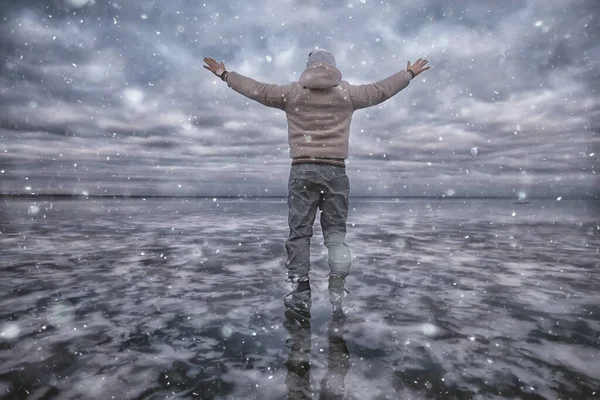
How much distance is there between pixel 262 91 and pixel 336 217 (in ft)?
4.94

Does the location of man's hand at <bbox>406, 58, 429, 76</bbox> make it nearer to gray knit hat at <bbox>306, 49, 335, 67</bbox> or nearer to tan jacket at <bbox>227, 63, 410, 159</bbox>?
tan jacket at <bbox>227, 63, 410, 159</bbox>

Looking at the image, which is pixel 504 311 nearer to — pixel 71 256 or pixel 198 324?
pixel 198 324

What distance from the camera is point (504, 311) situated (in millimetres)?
3408

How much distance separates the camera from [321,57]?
3.55m

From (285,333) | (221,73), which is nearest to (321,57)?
(221,73)

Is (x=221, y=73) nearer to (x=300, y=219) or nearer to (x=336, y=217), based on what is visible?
(x=300, y=219)

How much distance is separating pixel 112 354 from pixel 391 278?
3543 mm

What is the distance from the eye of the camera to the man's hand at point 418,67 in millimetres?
3801

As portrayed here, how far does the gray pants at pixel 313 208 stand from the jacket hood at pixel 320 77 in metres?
0.80

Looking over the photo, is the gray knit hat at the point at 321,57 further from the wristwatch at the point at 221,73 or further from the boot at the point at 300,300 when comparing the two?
the boot at the point at 300,300

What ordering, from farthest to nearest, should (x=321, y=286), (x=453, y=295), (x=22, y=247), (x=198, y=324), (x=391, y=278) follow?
(x=22, y=247), (x=391, y=278), (x=321, y=286), (x=453, y=295), (x=198, y=324)

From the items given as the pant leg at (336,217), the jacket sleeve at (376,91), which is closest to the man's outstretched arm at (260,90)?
the jacket sleeve at (376,91)

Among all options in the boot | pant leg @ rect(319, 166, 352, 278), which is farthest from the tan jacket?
the boot

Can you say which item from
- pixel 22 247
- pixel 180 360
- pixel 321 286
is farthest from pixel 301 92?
pixel 22 247
